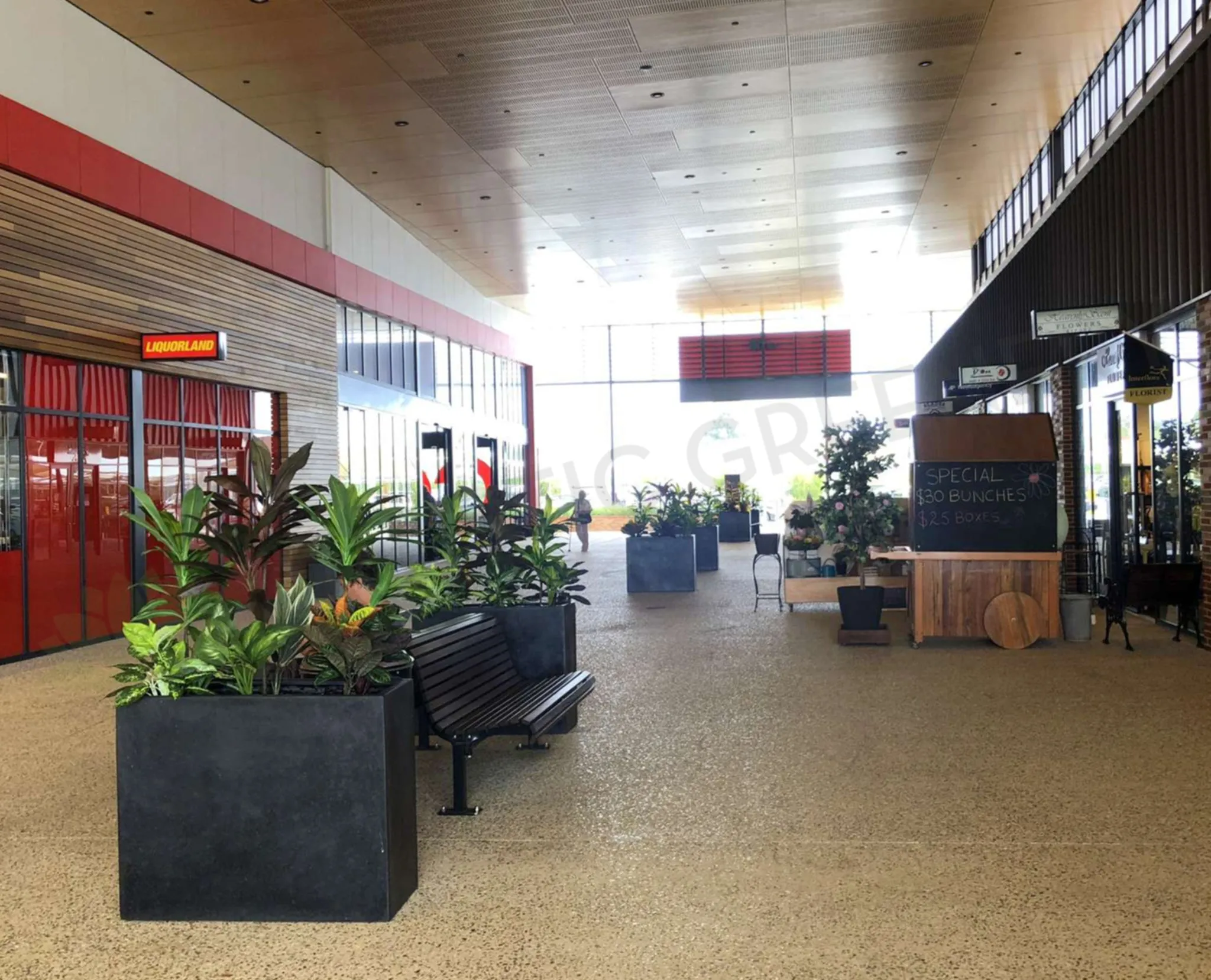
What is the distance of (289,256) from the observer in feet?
46.8

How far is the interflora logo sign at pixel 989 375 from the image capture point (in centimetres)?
1520

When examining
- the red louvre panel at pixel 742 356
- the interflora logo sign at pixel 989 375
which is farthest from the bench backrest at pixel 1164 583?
the red louvre panel at pixel 742 356

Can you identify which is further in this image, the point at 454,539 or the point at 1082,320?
the point at 1082,320

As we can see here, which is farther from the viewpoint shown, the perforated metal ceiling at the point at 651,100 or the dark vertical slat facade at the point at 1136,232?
the perforated metal ceiling at the point at 651,100

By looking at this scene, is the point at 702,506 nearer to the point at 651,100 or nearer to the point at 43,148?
the point at 651,100

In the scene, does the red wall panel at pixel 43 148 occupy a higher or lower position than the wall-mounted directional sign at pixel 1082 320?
higher

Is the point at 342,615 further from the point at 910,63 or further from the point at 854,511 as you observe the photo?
the point at 910,63

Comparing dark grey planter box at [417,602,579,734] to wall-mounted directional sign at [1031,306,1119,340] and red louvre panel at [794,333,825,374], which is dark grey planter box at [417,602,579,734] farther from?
red louvre panel at [794,333,825,374]

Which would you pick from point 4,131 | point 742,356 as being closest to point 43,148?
point 4,131

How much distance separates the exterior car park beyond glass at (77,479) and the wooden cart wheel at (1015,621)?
6.92 m

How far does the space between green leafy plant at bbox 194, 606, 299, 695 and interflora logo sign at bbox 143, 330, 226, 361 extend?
790cm

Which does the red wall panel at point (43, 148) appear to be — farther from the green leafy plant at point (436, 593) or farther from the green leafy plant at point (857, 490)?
the green leafy plant at point (857, 490)

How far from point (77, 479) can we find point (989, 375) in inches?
467

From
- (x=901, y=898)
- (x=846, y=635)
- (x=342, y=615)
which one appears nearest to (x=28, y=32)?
(x=342, y=615)
